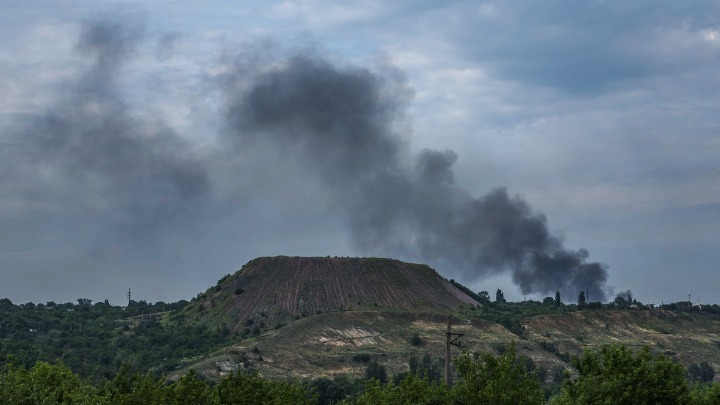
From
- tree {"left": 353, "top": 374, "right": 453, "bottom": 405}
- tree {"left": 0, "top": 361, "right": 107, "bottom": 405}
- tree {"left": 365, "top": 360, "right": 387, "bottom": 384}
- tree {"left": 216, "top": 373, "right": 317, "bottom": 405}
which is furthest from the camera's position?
tree {"left": 365, "top": 360, "right": 387, "bottom": 384}

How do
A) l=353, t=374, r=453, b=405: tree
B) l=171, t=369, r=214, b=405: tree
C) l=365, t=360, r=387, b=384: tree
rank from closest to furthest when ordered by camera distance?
l=353, t=374, r=453, b=405: tree
l=171, t=369, r=214, b=405: tree
l=365, t=360, r=387, b=384: tree

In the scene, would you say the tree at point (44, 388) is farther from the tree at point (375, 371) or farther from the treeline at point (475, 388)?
the tree at point (375, 371)

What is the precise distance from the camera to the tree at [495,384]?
191 ft

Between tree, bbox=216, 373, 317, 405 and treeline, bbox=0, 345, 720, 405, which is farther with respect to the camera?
tree, bbox=216, 373, 317, 405

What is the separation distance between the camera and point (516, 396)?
58.3m

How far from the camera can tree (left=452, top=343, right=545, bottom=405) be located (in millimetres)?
58344

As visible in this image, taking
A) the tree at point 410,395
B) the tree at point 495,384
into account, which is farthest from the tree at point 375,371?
the tree at point 495,384

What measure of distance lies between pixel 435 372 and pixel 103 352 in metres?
72.6

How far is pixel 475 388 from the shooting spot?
5953 cm

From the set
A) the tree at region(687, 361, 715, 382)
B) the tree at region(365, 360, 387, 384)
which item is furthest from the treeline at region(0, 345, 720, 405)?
the tree at region(687, 361, 715, 382)

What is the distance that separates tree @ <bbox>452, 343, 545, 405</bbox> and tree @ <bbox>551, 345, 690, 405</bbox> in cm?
308

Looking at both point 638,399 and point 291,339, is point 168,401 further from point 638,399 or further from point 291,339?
point 291,339

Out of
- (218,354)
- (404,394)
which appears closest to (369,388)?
(404,394)

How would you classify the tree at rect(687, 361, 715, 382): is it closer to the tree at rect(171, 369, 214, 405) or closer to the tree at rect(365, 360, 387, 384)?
the tree at rect(365, 360, 387, 384)
